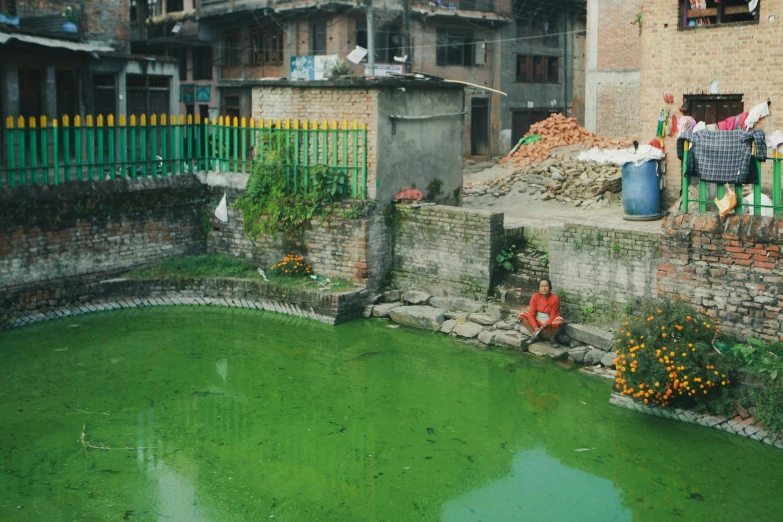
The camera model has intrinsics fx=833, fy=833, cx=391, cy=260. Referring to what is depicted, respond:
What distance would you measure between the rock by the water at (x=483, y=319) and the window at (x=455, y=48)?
1686 centimetres

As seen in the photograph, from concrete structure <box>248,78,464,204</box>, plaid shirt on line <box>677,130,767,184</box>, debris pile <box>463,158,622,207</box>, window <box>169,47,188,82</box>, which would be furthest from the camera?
window <box>169,47,188,82</box>

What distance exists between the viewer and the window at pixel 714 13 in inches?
473

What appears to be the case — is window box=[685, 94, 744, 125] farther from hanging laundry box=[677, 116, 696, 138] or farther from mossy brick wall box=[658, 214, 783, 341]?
mossy brick wall box=[658, 214, 783, 341]

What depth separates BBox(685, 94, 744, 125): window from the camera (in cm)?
1225

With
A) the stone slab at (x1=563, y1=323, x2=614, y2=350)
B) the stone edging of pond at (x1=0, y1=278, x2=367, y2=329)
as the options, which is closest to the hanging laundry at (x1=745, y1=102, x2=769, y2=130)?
the stone slab at (x1=563, y1=323, x2=614, y2=350)

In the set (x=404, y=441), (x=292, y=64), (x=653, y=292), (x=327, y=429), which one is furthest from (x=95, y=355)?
(x=292, y=64)

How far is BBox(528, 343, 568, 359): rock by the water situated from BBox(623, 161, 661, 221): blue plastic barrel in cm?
324

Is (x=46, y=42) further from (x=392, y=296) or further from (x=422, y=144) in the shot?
(x=392, y=296)

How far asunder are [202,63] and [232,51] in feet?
4.86

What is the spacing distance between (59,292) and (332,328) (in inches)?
151

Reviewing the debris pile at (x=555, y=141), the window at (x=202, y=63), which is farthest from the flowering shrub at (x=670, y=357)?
the window at (x=202, y=63)

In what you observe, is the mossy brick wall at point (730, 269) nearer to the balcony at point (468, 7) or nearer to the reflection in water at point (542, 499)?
the reflection in water at point (542, 499)

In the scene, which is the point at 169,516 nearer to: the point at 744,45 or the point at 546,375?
the point at 546,375

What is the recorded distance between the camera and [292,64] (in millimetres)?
25531
